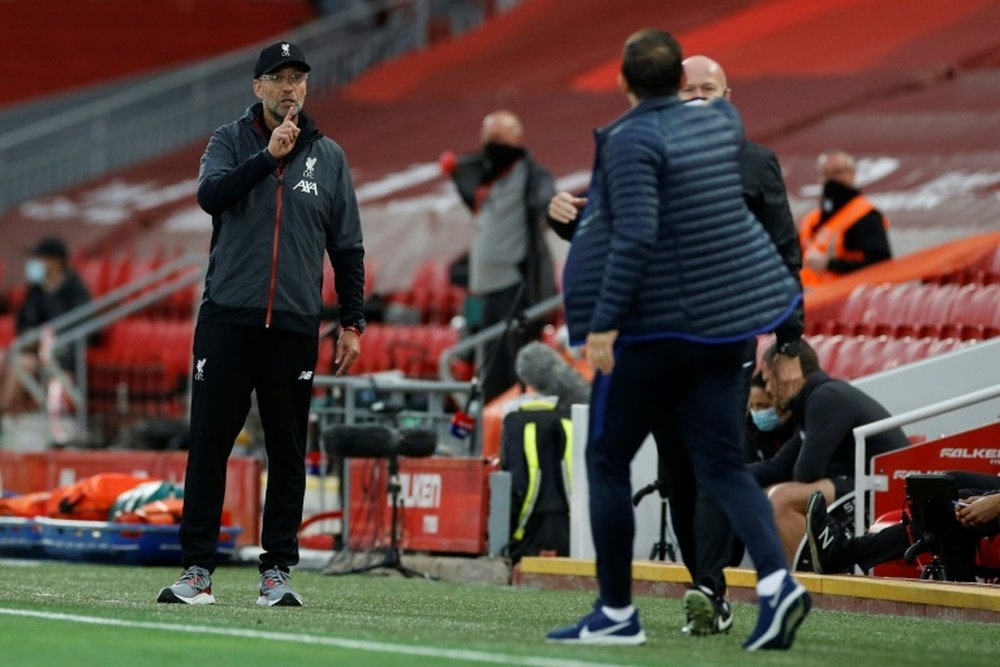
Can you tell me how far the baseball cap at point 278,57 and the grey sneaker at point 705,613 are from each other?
2.39m

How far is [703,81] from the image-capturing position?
754 cm

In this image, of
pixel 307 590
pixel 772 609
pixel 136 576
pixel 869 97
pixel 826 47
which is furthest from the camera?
pixel 826 47

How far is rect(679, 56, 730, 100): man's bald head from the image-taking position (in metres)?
7.53

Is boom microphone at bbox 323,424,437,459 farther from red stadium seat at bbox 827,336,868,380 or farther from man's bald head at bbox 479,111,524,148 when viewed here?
man's bald head at bbox 479,111,524,148

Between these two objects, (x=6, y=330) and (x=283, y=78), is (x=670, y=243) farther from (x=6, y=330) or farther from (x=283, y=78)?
(x=6, y=330)

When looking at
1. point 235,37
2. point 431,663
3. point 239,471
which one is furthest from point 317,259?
point 235,37

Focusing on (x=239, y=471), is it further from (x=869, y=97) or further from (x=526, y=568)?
(x=869, y=97)

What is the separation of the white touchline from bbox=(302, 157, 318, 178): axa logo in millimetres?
1840

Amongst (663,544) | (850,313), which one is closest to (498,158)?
(850,313)

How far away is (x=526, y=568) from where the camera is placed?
1053 cm

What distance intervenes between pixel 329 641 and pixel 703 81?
7.80ft

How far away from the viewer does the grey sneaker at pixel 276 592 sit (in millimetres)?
8039

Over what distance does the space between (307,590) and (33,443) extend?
8617mm

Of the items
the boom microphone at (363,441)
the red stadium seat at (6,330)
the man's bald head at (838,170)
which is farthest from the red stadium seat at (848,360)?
the red stadium seat at (6,330)
